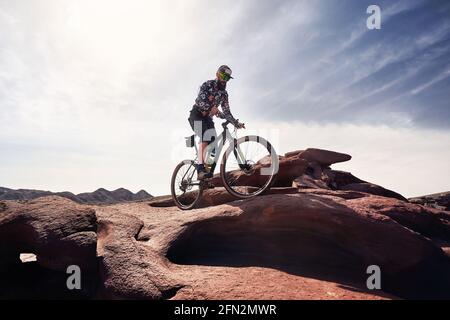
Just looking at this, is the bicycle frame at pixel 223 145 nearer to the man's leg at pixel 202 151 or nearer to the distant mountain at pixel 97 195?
the man's leg at pixel 202 151

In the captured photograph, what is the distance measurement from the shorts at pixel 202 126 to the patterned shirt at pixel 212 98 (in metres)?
0.27

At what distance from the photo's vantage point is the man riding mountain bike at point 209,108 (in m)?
8.62

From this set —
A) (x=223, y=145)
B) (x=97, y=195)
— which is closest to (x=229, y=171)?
(x=223, y=145)

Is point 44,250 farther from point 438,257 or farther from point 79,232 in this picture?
point 438,257

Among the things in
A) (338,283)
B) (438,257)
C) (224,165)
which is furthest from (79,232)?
(438,257)

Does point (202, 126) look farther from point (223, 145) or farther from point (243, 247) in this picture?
point (243, 247)

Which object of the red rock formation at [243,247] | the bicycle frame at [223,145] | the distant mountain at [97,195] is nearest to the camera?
the red rock formation at [243,247]

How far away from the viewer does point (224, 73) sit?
858 centimetres

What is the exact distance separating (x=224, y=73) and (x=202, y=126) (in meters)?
1.68

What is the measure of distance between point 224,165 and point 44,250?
4753 mm

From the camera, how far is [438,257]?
21.9ft

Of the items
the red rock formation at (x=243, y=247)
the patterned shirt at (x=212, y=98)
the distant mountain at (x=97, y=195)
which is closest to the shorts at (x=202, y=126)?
the patterned shirt at (x=212, y=98)

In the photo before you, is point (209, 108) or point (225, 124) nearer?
point (225, 124)

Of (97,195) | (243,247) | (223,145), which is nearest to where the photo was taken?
(243,247)
